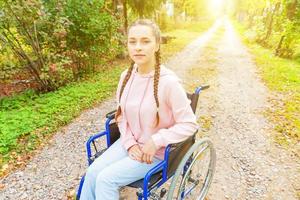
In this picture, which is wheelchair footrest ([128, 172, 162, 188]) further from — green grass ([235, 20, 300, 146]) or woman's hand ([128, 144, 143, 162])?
green grass ([235, 20, 300, 146])

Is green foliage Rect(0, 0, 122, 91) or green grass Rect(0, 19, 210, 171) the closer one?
green grass Rect(0, 19, 210, 171)

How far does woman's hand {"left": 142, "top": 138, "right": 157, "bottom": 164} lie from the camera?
210cm

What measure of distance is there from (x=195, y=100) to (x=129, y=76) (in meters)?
0.68

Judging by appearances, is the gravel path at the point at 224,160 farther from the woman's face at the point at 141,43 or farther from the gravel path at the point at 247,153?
the woman's face at the point at 141,43

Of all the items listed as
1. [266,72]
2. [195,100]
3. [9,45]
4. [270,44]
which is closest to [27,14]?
[9,45]

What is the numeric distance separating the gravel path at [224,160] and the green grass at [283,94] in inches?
10.3

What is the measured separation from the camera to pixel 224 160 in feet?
12.6

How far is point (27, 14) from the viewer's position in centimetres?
557

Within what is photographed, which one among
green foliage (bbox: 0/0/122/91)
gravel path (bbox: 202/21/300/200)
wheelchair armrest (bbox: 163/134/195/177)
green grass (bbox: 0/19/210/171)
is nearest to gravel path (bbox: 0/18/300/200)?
gravel path (bbox: 202/21/300/200)

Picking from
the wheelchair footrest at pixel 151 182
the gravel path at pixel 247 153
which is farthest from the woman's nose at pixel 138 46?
the gravel path at pixel 247 153

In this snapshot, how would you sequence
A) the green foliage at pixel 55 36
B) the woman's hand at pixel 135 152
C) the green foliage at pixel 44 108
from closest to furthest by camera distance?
the woman's hand at pixel 135 152 < the green foliage at pixel 44 108 < the green foliage at pixel 55 36

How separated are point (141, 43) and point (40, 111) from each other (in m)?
3.64

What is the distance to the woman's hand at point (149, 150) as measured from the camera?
2096mm

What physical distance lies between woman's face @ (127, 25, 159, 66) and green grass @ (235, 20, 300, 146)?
332 cm
